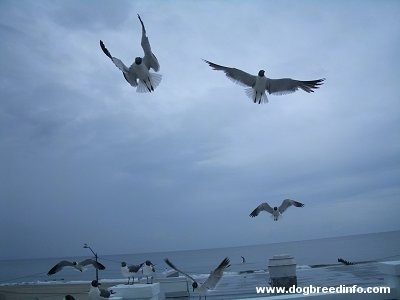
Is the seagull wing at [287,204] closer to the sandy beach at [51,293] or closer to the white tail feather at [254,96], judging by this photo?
the white tail feather at [254,96]

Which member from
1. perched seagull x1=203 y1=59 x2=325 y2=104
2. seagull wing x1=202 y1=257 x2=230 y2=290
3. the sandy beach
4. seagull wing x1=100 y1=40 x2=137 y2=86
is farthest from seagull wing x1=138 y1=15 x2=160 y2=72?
the sandy beach

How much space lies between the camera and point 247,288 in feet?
45.6

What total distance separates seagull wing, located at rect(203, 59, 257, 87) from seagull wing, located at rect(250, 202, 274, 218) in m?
5.45

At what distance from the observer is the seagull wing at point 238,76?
433 inches

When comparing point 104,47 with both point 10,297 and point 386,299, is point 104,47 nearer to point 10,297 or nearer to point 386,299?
point 386,299

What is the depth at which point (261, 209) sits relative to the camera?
50.7 feet

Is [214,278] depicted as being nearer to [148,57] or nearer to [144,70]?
[144,70]

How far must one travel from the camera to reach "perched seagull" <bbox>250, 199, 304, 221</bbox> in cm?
1491

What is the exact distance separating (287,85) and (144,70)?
12.5 feet

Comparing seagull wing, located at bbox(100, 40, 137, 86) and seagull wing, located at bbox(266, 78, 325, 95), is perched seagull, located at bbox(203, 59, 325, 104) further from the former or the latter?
seagull wing, located at bbox(100, 40, 137, 86)

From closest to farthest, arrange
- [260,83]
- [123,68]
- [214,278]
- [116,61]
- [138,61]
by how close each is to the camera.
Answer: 1. [214,278]
2. [116,61]
3. [123,68]
4. [138,61]
5. [260,83]

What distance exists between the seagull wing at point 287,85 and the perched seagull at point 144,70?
9.99 ft

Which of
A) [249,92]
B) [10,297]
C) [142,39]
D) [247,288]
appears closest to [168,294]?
[247,288]

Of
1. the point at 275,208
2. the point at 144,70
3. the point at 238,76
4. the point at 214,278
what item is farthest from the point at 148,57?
the point at 275,208
